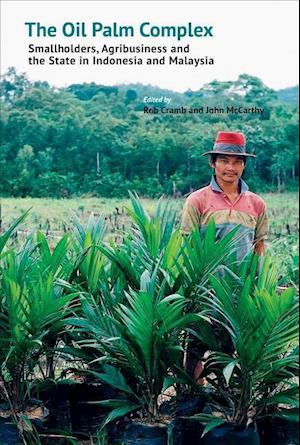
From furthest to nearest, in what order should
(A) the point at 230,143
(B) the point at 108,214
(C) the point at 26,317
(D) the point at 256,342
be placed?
1. (B) the point at 108,214
2. (A) the point at 230,143
3. (C) the point at 26,317
4. (D) the point at 256,342

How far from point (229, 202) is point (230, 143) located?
0.27 m

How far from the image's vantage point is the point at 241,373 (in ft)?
10.7

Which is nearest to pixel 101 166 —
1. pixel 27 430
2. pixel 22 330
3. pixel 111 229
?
pixel 111 229

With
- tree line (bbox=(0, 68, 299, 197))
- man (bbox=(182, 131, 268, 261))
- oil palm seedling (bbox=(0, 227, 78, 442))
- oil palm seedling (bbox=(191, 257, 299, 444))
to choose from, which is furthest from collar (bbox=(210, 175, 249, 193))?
oil palm seedling (bbox=(0, 227, 78, 442))

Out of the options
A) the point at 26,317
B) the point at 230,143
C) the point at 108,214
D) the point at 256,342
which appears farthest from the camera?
the point at 108,214

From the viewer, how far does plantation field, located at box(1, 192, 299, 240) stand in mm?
Answer: 4102

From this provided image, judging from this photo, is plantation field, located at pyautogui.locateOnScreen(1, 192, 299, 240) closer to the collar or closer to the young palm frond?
the collar

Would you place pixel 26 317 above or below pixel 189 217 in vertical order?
below

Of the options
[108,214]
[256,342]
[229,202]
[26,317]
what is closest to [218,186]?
[229,202]

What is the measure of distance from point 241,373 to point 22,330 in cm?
87

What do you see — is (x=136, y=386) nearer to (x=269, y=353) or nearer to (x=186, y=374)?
(x=186, y=374)

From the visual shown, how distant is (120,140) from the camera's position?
14.3 ft

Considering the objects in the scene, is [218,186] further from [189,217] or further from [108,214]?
[108,214]

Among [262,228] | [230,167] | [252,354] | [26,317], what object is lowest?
[252,354]
